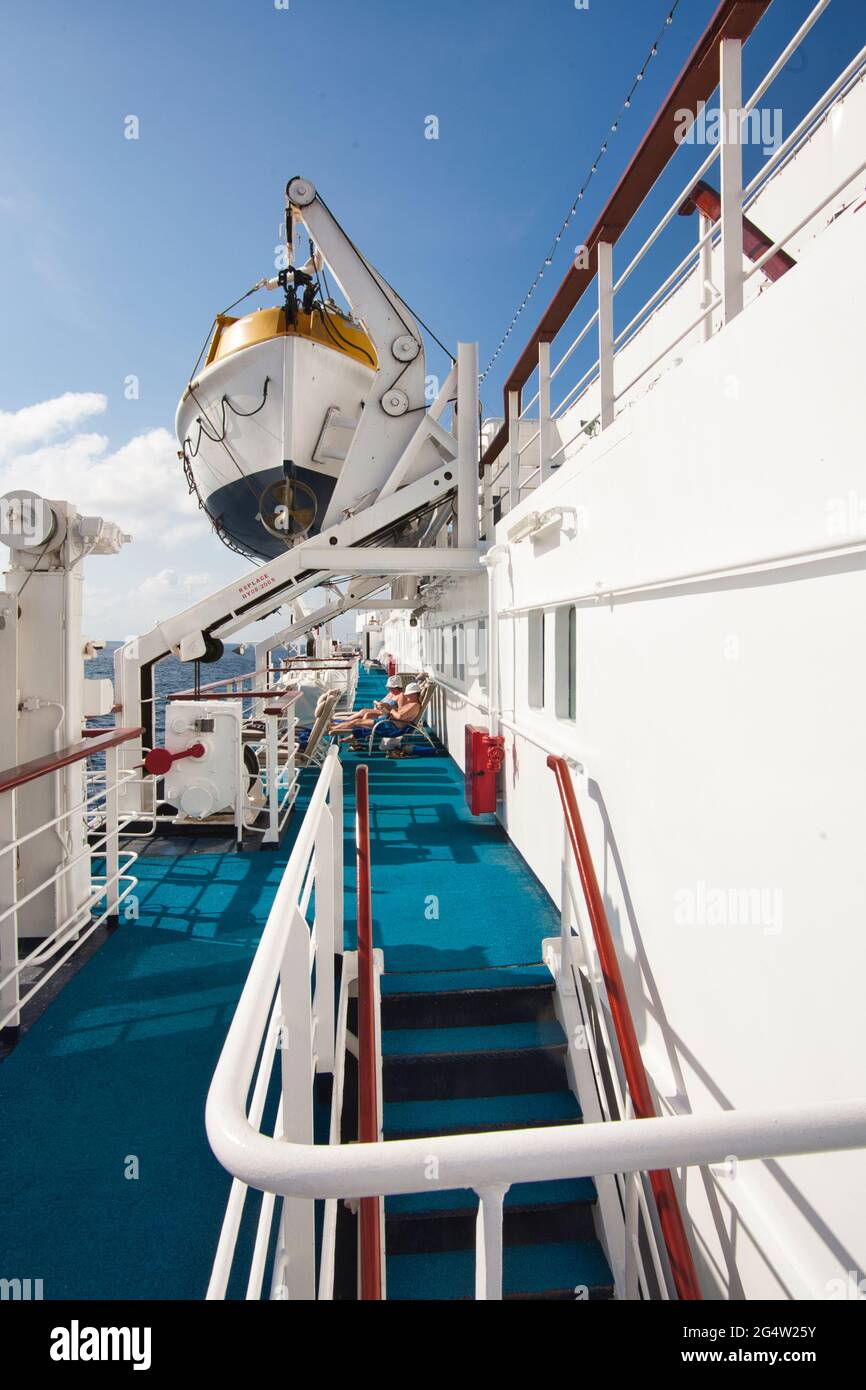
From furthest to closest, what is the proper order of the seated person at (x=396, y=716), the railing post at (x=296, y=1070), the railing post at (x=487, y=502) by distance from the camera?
the seated person at (x=396, y=716) < the railing post at (x=487, y=502) < the railing post at (x=296, y=1070)

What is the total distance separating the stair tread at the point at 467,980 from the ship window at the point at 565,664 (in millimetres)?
1275

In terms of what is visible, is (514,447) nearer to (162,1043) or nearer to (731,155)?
(731,155)

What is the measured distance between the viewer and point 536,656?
13.7 feet

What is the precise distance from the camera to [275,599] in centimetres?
602

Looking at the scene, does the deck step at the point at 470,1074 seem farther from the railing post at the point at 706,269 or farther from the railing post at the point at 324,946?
the railing post at the point at 706,269

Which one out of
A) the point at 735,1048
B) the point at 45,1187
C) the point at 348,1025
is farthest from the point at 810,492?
the point at 45,1187

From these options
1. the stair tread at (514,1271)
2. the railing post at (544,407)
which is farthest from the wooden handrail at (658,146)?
the stair tread at (514,1271)

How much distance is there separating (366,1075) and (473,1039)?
99 centimetres

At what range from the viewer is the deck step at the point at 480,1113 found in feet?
8.33

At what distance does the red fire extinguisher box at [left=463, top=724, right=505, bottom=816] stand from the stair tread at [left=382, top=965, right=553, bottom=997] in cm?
191

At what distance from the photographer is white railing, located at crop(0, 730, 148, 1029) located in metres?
2.71

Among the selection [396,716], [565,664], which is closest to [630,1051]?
[565,664]

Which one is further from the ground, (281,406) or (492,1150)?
(281,406)

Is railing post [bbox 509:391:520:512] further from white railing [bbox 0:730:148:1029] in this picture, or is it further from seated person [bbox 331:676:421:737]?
seated person [bbox 331:676:421:737]
